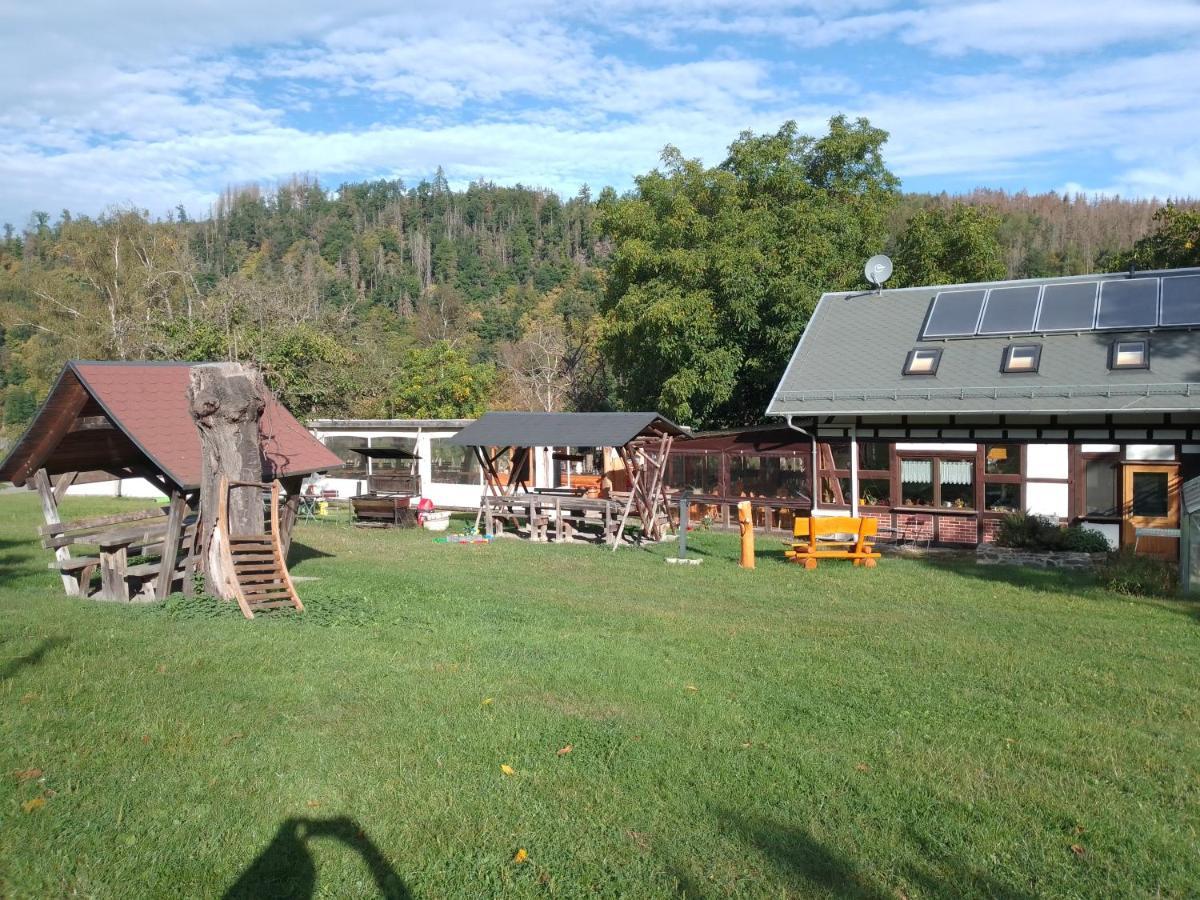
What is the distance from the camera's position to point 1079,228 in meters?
95.0

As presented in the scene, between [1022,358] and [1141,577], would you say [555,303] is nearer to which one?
[1022,358]

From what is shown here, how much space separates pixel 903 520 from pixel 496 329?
172 feet

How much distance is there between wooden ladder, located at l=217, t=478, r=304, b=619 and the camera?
10.2 m

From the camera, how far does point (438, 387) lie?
128 ft

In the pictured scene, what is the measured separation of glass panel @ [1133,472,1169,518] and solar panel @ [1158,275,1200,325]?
303 centimetres

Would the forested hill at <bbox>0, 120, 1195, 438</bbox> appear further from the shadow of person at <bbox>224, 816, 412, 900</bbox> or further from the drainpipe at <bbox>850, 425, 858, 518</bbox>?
the shadow of person at <bbox>224, 816, 412, 900</bbox>

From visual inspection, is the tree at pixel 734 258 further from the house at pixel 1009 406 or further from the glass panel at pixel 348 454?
the glass panel at pixel 348 454

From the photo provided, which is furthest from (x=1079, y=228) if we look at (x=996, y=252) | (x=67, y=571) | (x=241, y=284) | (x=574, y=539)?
(x=67, y=571)

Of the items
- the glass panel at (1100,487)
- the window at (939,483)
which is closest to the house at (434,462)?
the window at (939,483)

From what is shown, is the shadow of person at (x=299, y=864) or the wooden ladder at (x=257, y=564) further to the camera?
the wooden ladder at (x=257, y=564)

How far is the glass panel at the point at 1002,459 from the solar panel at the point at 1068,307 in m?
2.67

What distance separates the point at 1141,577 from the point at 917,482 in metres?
6.55

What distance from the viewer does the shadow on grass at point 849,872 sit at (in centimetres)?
421

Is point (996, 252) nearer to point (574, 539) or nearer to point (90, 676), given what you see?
point (574, 539)
